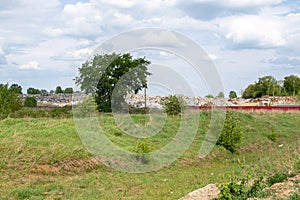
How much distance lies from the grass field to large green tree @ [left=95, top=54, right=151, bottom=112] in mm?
3885

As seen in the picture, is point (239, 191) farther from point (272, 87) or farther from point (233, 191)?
point (272, 87)

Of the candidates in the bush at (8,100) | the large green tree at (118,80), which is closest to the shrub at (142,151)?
the large green tree at (118,80)

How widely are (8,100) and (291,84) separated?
176 feet

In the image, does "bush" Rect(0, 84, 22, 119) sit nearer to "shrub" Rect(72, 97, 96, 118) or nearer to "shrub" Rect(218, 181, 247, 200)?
"shrub" Rect(72, 97, 96, 118)

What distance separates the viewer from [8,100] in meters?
26.7

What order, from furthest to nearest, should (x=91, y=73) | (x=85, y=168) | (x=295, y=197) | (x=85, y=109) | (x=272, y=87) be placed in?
(x=272, y=87)
(x=91, y=73)
(x=85, y=109)
(x=85, y=168)
(x=295, y=197)

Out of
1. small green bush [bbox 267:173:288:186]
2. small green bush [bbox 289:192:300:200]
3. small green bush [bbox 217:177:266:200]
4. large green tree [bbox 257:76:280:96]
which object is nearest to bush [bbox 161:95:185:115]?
small green bush [bbox 267:173:288:186]

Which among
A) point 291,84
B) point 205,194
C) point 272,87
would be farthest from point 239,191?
point 291,84

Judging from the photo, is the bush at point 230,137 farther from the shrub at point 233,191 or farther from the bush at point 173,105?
the shrub at point 233,191

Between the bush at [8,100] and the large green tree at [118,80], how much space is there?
5463 millimetres

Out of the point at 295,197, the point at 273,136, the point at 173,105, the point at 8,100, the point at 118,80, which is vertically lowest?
the point at 273,136

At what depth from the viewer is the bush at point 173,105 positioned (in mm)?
23359

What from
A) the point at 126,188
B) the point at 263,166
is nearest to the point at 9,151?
the point at 126,188

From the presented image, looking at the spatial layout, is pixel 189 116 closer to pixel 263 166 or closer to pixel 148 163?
pixel 148 163
